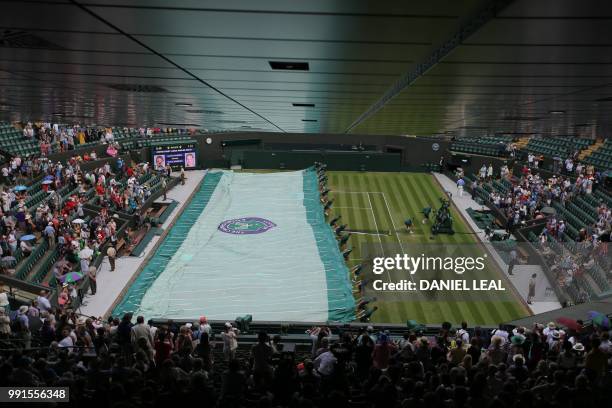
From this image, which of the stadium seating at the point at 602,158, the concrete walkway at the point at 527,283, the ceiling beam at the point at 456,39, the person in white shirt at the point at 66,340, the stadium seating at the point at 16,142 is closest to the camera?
the ceiling beam at the point at 456,39

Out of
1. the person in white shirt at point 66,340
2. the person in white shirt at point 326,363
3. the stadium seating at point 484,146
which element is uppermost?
the stadium seating at point 484,146

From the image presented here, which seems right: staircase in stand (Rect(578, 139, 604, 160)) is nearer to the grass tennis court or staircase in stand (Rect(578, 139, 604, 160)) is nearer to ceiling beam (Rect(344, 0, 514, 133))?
the grass tennis court

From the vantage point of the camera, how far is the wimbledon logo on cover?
2747cm

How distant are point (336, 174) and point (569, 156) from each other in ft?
55.1

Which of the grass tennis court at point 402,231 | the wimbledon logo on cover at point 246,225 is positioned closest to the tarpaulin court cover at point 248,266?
the wimbledon logo on cover at point 246,225

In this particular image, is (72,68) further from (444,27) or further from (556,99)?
(556,99)

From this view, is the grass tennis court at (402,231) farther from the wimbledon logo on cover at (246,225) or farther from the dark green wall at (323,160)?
the wimbledon logo on cover at (246,225)

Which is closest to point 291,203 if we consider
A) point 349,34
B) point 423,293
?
point 423,293

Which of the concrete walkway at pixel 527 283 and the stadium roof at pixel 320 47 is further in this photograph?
the concrete walkway at pixel 527 283

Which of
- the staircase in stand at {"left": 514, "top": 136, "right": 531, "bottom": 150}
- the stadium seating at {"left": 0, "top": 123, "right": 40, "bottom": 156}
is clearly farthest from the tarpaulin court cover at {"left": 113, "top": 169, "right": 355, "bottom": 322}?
the staircase in stand at {"left": 514, "top": 136, "right": 531, "bottom": 150}

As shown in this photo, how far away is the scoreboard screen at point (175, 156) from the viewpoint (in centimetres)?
4044

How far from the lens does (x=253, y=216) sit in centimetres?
3017

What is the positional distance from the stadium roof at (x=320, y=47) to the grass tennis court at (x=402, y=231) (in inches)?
628

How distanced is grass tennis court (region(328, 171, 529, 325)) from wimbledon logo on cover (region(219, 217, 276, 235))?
4.41 metres
